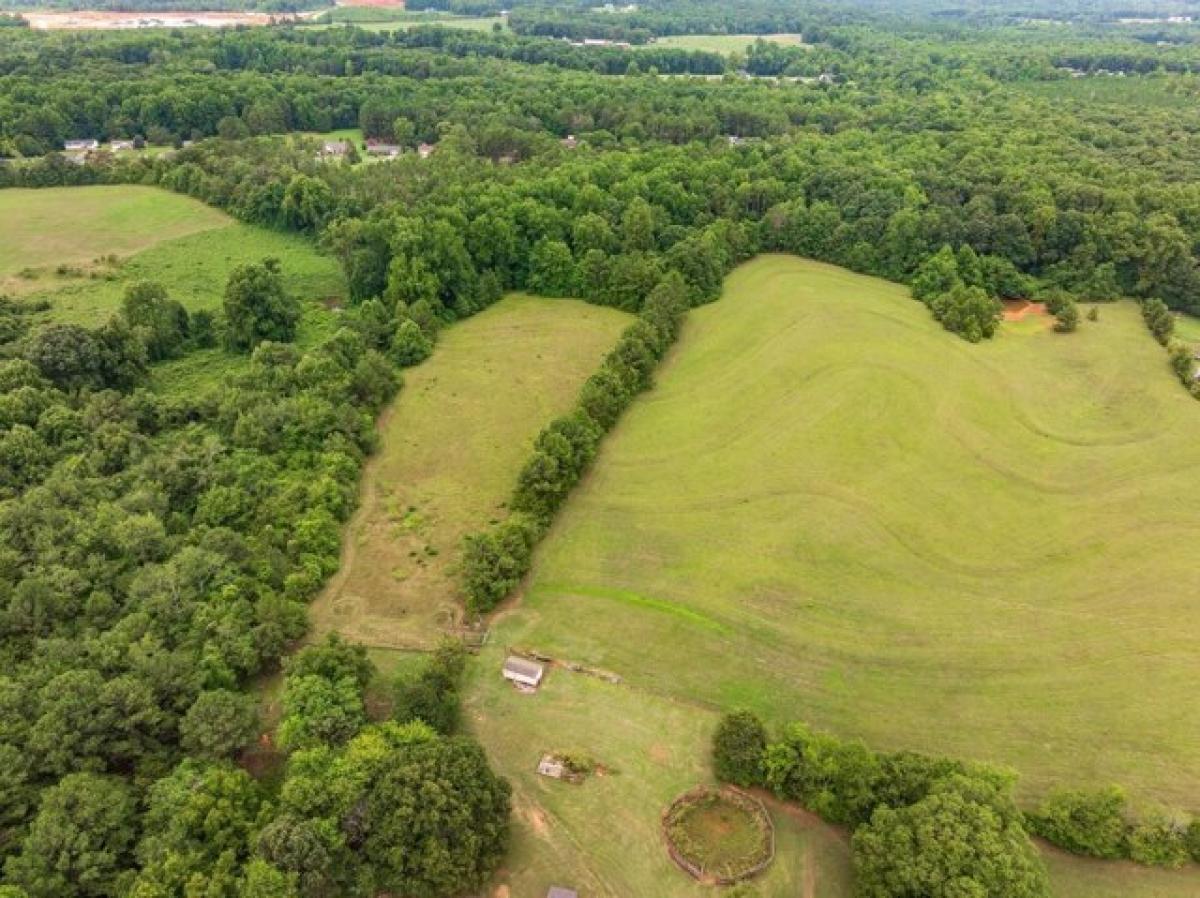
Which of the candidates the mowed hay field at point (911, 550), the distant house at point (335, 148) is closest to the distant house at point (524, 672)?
the mowed hay field at point (911, 550)

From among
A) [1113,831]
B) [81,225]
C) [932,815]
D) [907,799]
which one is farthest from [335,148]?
[1113,831]

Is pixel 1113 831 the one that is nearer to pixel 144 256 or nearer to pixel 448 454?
pixel 448 454

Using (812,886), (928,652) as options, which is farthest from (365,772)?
(928,652)

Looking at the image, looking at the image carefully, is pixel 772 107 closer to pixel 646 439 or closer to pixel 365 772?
pixel 646 439

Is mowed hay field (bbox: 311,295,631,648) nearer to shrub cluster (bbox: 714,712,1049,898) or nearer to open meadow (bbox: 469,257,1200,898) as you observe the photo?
open meadow (bbox: 469,257,1200,898)

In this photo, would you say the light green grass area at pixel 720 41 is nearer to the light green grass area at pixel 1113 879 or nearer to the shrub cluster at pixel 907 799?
the shrub cluster at pixel 907 799
